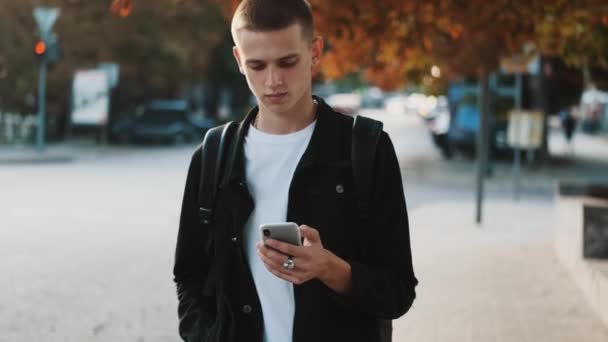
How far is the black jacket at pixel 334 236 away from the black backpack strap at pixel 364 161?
0.8 inches

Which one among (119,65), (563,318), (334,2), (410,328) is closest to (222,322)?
(410,328)

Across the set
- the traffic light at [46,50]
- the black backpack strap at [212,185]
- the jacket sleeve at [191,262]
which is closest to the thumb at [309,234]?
the black backpack strap at [212,185]

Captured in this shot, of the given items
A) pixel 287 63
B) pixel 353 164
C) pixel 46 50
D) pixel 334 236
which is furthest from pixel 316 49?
pixel 46 50

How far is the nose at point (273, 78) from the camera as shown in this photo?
7.65 feet

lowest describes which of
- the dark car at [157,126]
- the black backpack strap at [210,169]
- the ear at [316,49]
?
the dark car at [157,126]

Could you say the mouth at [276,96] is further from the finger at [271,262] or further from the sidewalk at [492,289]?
the sidewalk at [492,289]

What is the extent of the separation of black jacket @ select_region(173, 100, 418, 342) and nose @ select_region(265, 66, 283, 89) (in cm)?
15

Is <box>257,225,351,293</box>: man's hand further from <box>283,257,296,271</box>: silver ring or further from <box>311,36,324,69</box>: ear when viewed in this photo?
<box>311,36,324,69</box>: ear

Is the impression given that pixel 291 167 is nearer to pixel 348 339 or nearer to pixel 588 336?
pixel 348 339

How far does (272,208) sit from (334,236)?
0.51ft

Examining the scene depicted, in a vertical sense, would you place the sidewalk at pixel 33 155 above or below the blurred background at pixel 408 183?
below

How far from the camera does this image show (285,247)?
2.14 m

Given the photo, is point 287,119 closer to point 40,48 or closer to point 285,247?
point 285,247

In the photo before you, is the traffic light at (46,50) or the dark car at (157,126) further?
the dark car at (157,126)
